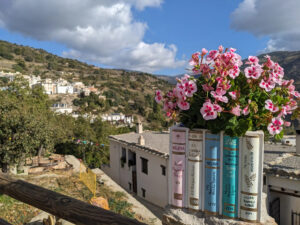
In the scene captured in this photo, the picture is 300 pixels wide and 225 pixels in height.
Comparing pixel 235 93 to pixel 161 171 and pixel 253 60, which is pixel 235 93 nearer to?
pixel 253 60

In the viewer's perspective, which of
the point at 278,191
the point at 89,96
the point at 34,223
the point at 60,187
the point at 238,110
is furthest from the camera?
the point at 89,96

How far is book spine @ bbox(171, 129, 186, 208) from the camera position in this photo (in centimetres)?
213

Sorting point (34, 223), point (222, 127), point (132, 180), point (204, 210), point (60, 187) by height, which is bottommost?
point (132, 180)

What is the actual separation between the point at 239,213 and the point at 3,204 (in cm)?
971

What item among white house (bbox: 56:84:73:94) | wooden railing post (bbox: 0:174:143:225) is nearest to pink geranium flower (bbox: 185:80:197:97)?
wooden railing post (bbox: 0:174:143:225)

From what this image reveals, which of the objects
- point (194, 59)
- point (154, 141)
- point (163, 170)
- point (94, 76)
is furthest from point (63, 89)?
point (194, 59)

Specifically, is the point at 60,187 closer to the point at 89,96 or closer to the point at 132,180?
the point at 132,180

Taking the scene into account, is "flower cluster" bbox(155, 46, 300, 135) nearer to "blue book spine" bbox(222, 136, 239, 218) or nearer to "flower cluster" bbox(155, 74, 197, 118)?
"flower cluster" bbox(155, 74, 197, 118)

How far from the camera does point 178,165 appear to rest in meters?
2.14

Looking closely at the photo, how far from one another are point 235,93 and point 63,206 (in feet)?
6.06

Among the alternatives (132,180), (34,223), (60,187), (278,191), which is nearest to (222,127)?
(34,223)

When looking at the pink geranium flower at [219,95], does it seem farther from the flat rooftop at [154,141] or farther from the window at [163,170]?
the window at [163,170]

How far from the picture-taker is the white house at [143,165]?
15695 millimetres

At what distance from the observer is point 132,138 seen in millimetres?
20656
